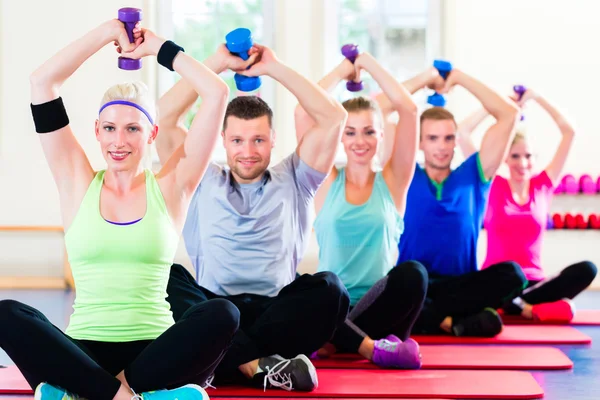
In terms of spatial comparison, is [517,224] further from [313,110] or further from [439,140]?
[313,110]

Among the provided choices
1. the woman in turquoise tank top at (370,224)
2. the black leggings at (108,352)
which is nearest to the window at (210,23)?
the woman in turquoise tank top at (370,224)

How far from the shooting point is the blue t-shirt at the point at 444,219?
12.6 ft

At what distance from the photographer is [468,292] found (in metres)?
3.82

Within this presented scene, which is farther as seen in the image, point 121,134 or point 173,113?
point 173,113

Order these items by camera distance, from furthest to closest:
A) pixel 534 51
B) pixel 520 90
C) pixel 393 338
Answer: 1. pixel 534 51
2. pixel 520 90
3. pixel 393 338

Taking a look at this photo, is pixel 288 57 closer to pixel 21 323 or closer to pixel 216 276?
pixel 216 276

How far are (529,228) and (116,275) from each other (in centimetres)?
261

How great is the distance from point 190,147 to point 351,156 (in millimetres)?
1110

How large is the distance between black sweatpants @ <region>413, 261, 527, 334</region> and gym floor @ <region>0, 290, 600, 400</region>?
32 cm

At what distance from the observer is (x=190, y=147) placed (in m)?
2.46

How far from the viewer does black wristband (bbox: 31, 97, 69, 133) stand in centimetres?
236

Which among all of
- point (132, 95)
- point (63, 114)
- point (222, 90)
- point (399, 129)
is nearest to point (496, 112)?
point (399, 129)

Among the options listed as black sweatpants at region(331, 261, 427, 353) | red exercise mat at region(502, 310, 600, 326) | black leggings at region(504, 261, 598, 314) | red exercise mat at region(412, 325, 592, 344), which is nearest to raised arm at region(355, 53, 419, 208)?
black sweatpants at region(331, 261, 427, 353)

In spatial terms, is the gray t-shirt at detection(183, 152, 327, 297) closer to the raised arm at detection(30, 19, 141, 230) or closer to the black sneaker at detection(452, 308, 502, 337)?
the raised arm at detection(30, 19, 141, 230)
